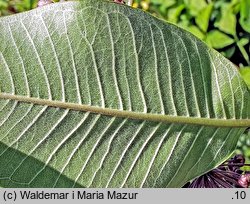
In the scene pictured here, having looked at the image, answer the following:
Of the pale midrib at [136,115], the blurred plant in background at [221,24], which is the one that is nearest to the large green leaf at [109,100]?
the pale midrib at [136,115]

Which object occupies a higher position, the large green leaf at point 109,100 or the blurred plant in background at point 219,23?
→ the blurred plant in background at point 219,23

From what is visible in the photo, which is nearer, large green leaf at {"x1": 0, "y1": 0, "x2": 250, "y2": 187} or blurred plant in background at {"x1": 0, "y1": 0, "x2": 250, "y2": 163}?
large green leaf at {"x1": 0, "y1": 0, "x2": 250, "y2": 187}

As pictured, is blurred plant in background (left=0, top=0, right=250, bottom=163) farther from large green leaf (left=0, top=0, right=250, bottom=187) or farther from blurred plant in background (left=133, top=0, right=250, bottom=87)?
large green leaf (left=0, top=0, right=250, bottom=187)

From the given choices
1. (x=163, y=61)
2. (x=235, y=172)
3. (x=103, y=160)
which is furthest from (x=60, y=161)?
(x=235, y=172)

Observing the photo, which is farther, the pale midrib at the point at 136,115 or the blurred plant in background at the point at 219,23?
the blurred plant in background at the point at 219,23

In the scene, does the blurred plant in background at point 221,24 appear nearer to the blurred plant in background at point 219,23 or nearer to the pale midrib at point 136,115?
the blurred plant in background at point 219,23

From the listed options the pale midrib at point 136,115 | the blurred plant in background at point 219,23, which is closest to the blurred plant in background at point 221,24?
the blurred plant in background at point 219,23

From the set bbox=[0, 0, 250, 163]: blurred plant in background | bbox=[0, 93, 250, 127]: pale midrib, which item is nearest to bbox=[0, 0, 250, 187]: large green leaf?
bbox=[0, 93, 250, 127]: pale midrib
